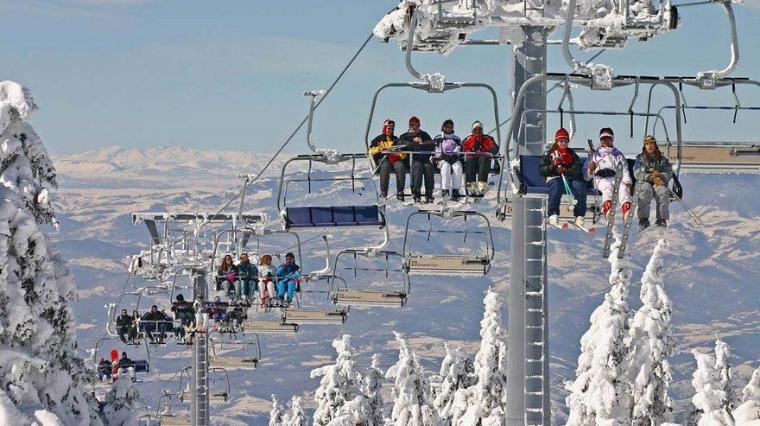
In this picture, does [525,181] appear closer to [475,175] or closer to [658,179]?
[658,179]

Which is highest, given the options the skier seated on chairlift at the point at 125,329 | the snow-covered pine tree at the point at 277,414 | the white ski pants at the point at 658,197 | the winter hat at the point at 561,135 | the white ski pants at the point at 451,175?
the winter hat at the point at 561,135

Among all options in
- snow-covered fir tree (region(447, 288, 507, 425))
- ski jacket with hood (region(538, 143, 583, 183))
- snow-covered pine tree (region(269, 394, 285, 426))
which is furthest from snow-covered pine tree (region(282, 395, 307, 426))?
ski jacket with hood (region(538, 143, 583, 183))

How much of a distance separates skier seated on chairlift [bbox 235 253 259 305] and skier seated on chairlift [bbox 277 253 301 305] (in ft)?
1.88

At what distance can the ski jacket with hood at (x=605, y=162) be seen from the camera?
18672 millimetres

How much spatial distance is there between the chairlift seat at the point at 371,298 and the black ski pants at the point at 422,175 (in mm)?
9376

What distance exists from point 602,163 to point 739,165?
181cm

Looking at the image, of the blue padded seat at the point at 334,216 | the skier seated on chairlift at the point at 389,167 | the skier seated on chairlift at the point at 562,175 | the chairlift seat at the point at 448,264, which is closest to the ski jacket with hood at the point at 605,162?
the skier seated on chairlift at the point at 562,175

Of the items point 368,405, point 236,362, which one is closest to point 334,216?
point 236,362

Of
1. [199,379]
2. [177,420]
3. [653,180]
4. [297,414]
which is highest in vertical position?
[653,180]

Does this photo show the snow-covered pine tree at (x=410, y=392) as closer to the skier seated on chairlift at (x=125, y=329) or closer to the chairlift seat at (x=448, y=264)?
the skier seated on chairlift at (x=125, y=329)

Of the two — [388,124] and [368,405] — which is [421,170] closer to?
[388,124]

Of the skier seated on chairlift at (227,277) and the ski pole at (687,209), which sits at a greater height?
the ski pole at (687,209)

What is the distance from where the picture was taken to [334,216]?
27031 millimetres

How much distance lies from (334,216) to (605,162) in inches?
348
